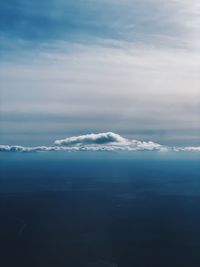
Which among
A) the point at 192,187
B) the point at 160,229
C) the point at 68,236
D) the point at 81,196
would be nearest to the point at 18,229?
the point at 68,236

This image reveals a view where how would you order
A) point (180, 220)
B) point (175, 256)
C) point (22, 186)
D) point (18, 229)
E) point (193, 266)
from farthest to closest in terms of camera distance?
point (22, 186)
point (180, 220)
point (18, 229)
point (175, 256)
point (193, 266)

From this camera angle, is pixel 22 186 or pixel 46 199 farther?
pixel 22 186

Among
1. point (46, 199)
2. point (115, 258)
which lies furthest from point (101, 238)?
point (46, 199)

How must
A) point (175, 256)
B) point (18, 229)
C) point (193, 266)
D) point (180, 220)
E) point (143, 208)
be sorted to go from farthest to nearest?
1. point (143, 208)
2. point (180, 220)
3. point (18, 229)
4. point (175, 256)
5. point (193, 266)

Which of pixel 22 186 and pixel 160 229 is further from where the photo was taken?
pixel 22 186

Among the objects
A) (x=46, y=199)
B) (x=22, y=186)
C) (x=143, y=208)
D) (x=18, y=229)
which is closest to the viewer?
(x=18, y=229)

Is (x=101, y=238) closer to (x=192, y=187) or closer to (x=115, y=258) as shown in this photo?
(x=115, y=258)

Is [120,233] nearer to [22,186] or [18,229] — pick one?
[18,229]

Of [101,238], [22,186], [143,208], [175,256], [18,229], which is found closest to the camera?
[175,256]
